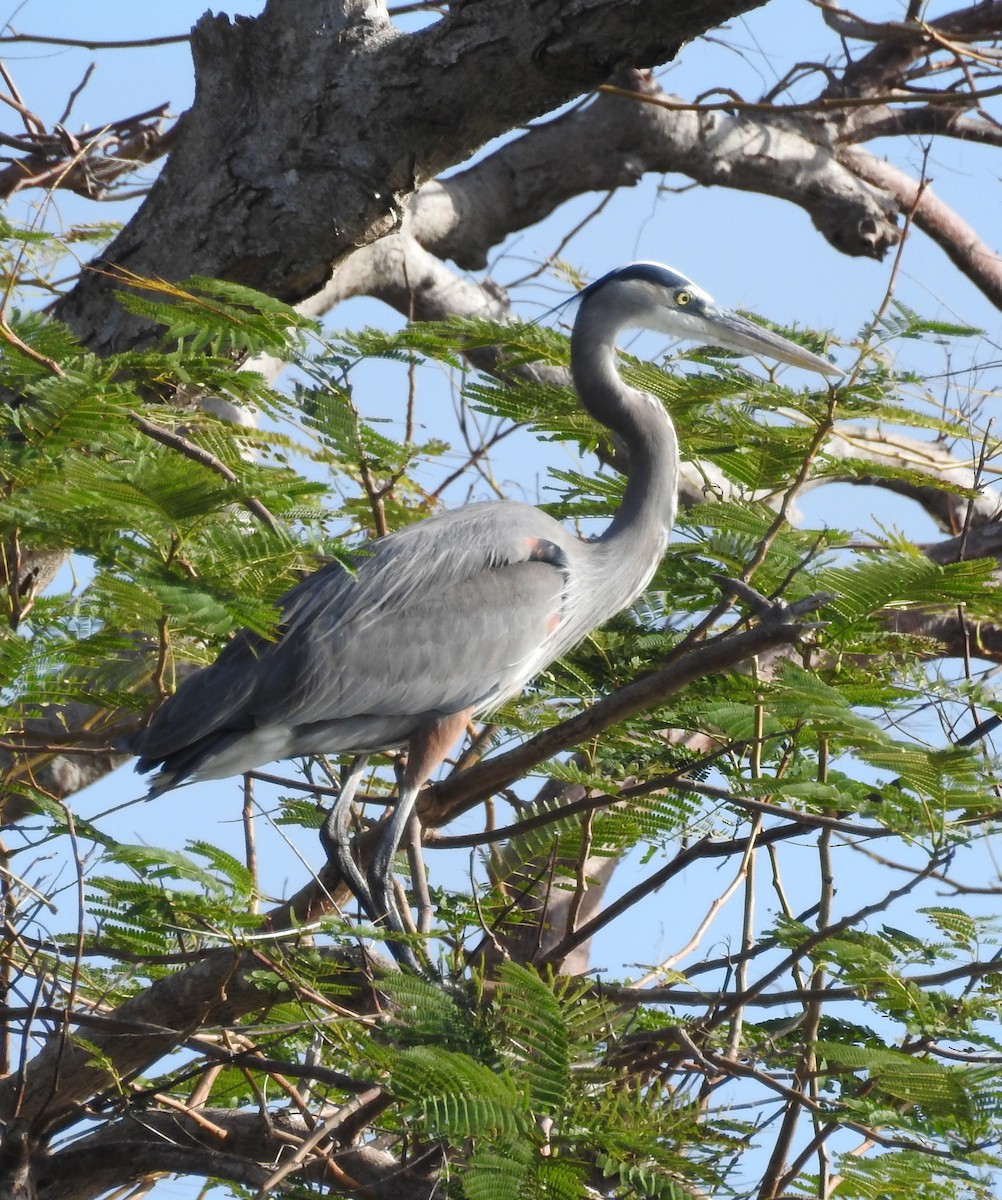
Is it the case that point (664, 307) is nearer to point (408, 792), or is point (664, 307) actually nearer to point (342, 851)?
point (408, 792)

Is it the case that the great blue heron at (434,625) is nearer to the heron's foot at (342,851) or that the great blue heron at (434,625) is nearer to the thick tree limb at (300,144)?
the heron's foot at (342,851)

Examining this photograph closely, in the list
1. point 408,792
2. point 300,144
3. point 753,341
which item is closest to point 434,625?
point 408,792

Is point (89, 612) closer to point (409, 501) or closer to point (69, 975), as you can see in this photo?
point (69, 975)

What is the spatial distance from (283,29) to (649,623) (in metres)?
2.38

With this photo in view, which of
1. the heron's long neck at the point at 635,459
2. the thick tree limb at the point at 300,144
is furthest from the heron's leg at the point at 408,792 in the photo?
the thick tree limb at the point at 300,144

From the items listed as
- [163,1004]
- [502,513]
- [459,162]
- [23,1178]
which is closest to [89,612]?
[163,1004]

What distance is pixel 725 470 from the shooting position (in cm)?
450

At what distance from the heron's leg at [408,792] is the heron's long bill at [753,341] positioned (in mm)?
1647

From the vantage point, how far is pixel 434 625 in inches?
201

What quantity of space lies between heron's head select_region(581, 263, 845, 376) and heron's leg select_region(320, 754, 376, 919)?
6.39 feet

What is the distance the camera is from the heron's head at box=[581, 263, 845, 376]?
555 centimetres

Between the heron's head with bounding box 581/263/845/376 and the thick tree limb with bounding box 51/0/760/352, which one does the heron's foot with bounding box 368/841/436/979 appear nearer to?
the thick tree limb with bounding box 51/0/760/352

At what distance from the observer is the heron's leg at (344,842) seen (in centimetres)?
475

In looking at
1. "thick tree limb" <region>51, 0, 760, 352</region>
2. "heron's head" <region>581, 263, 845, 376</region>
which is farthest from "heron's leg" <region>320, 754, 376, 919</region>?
"heron's head" <region>581, 263, 845, 376</region>
